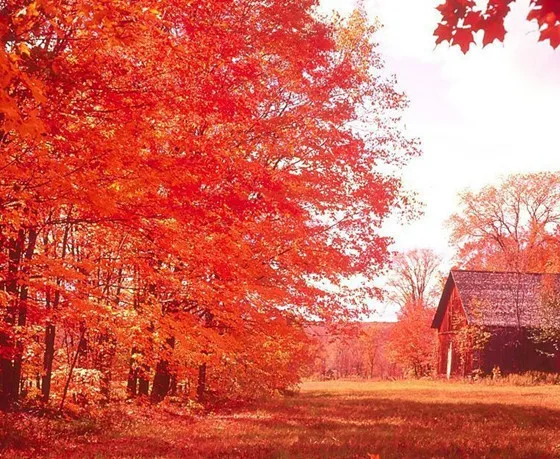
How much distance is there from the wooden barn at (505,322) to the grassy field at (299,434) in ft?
82.9

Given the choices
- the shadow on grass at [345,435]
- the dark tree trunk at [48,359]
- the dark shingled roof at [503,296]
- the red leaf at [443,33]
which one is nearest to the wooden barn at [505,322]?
the dark shingled roof at [503,296]

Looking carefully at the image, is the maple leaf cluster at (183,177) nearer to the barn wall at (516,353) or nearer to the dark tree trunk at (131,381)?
the dark tree trunk at (131,381)

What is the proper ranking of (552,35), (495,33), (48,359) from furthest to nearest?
(48,359) → (495,33) → (552,35)

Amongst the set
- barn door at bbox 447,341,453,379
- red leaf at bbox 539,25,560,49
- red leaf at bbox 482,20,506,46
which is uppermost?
red leaf at bbox 482,20,506,46

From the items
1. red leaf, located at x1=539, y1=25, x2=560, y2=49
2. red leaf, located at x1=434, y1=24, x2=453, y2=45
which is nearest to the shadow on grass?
red leaf, located at x1=434, y1=24, x2=453, y2=45

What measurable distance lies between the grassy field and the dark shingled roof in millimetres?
26211

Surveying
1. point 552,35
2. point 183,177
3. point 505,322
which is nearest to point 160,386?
point 183,177

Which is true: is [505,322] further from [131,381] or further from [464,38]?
[464,38]

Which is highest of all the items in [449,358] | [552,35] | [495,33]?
[495,33]

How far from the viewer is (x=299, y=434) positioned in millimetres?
13398

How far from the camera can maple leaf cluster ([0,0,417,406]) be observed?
8.46 meters

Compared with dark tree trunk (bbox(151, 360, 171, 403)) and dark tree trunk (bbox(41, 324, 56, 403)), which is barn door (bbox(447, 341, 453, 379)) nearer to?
dark tree trunk (bbox(151, 360, 171, 403))

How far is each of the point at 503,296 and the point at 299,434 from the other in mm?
36743

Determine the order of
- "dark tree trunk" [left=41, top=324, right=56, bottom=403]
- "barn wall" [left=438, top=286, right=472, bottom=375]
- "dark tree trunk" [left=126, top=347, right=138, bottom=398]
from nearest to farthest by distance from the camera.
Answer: "dark tree trunk" [left=41, top=324, right=56, bottom=403], "dark tree trunk" [left=126, top=347, right=138, bottom=398], "barn wall" [left=438, top=286, right=472, bottom=375]
